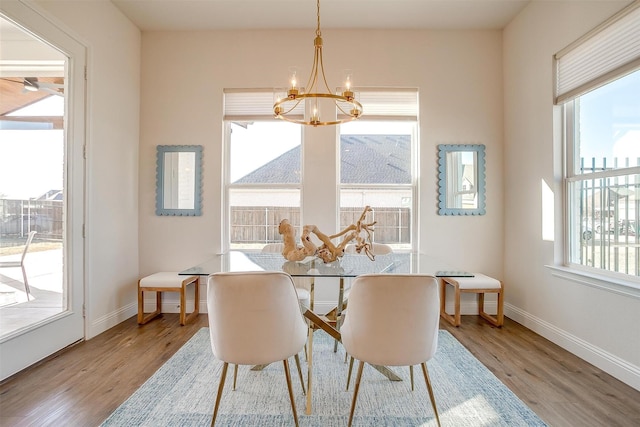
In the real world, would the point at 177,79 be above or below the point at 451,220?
above

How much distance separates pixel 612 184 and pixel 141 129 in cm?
446

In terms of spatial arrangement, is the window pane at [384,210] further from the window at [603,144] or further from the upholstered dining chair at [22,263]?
the upholstered dining chair at [22,263]

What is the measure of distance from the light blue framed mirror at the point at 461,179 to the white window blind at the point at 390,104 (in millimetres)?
559

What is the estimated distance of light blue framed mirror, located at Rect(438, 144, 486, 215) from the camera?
3.60 metres

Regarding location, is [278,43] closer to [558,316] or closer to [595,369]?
[558,316]

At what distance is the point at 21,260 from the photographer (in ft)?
7.55

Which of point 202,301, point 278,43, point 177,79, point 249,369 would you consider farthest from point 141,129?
point 249,369

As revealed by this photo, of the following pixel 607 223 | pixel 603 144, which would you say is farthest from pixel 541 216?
pixel 603 144

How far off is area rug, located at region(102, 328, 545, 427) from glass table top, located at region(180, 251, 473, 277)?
76cm

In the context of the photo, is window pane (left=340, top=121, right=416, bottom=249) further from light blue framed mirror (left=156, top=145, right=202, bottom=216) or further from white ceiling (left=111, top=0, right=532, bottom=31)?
light blue framed mirror (left=156, top=145, right=202, bottom=216)

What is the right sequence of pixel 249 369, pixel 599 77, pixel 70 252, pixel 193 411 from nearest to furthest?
pixel 193 411 → pixel 249 369 → pixel 599 77 → pixel 70 252

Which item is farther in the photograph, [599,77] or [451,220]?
[451,220]

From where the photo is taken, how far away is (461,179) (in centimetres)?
362

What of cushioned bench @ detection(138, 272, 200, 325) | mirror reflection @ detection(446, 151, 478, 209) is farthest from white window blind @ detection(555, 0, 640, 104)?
cushioned bench @ detection(138, 272, 200, 325)
